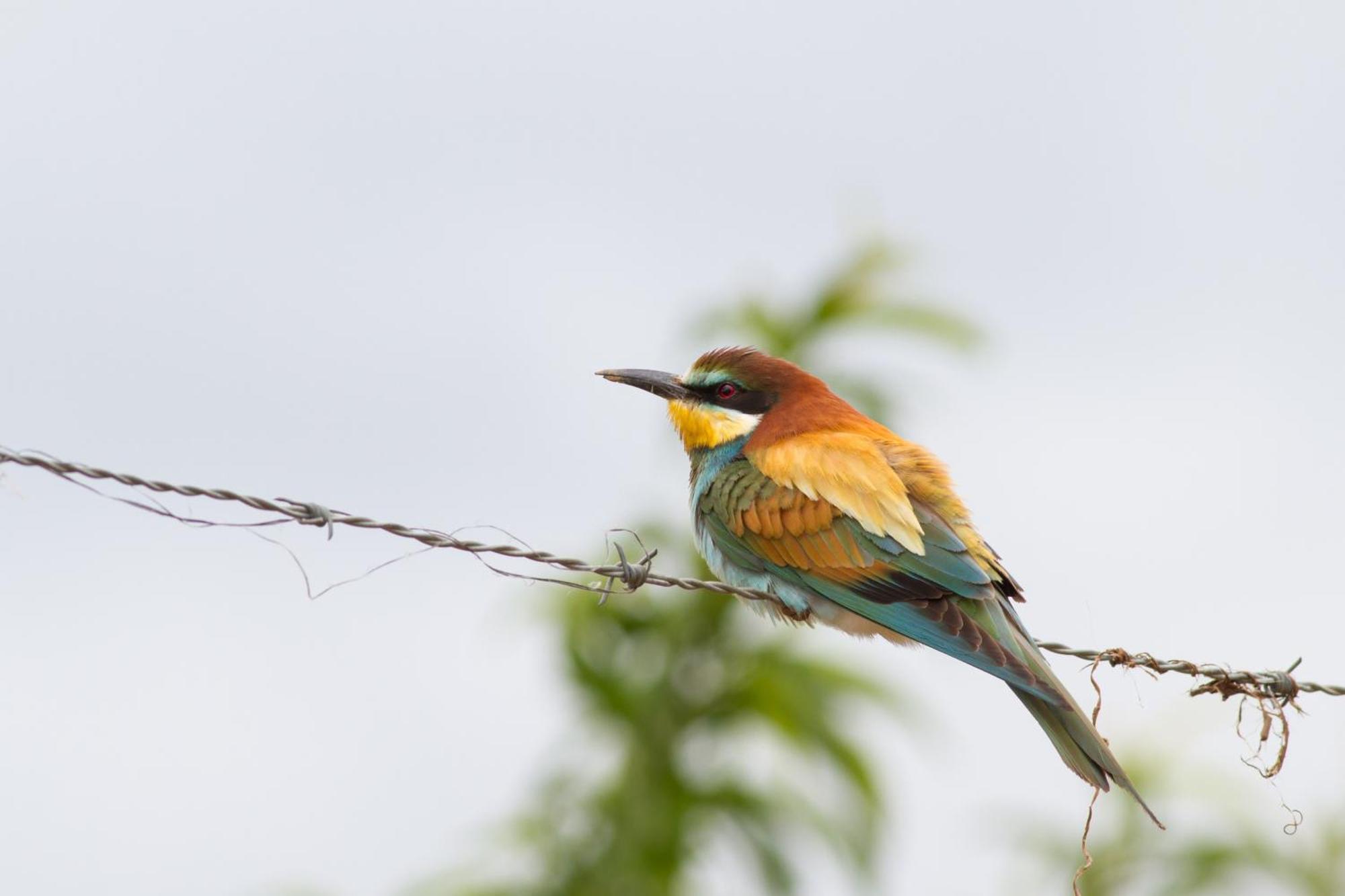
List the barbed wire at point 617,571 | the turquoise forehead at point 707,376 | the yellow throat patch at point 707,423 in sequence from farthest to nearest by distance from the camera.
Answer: the turquoise forehead at point 707,376, the yellow throat patch at point 707,423, the barbed wire at point 617,571

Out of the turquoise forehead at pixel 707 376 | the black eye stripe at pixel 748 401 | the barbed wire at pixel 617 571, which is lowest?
the barbed wire at pixel 617 571

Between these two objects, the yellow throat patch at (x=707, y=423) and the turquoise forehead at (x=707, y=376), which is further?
the turquoise forehead at (x=707, y=376)

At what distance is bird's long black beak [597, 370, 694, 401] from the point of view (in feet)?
20.7

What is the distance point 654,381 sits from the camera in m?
6.38

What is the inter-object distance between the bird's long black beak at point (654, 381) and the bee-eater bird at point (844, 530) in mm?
13

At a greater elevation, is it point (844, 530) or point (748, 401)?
point (748, 401)

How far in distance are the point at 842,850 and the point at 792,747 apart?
557 millimetres

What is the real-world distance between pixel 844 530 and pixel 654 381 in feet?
3.66

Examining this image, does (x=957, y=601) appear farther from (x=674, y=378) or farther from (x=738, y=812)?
(x=738, y=812)

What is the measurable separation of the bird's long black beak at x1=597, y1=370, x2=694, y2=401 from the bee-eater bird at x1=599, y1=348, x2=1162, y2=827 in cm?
1

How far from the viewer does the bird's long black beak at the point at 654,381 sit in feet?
20.7

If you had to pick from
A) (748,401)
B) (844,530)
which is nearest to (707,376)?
(748,401)

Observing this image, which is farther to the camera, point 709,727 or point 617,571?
point 709,727

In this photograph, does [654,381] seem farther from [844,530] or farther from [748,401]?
[844,530]
